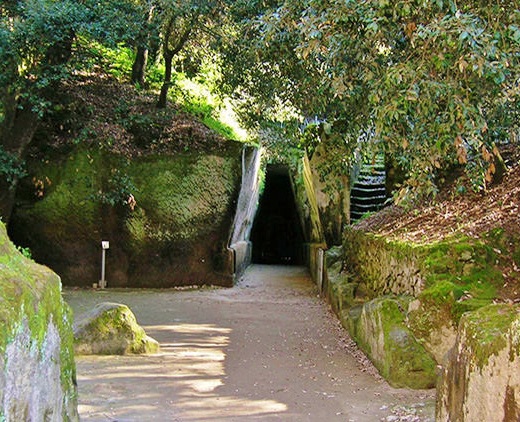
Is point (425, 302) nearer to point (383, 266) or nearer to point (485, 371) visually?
point (383, 266)

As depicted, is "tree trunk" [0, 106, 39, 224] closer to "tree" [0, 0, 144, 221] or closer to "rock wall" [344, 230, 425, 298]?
"tree" [0, 0, 144, 221]

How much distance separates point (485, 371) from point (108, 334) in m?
5.52

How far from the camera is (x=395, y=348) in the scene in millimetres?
6234

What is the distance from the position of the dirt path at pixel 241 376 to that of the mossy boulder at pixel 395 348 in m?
0.14

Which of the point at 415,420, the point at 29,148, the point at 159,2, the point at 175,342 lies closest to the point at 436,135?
the point at 415,420

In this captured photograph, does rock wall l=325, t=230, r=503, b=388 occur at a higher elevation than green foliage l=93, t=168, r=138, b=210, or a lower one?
lower

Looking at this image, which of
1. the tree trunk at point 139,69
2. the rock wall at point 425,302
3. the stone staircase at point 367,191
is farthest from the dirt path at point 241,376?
the tree trunk at point 139,69

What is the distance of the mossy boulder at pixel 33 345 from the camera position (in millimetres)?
2688

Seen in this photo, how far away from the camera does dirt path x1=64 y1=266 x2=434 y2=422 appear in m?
5.45

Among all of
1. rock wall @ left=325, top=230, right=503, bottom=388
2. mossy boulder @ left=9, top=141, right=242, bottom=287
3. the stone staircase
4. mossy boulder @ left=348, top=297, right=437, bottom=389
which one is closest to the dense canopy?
rock wall @ left=325, top=230, right=503, bottom=388

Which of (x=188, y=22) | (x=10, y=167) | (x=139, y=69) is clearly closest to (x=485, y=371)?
(x=188, y=22)

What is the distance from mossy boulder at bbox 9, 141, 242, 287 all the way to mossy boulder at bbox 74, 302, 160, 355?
244 inches

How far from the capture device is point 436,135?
5.30 m

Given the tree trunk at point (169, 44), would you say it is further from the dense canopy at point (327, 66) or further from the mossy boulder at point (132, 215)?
the mossy boulder at point (132, 215)
